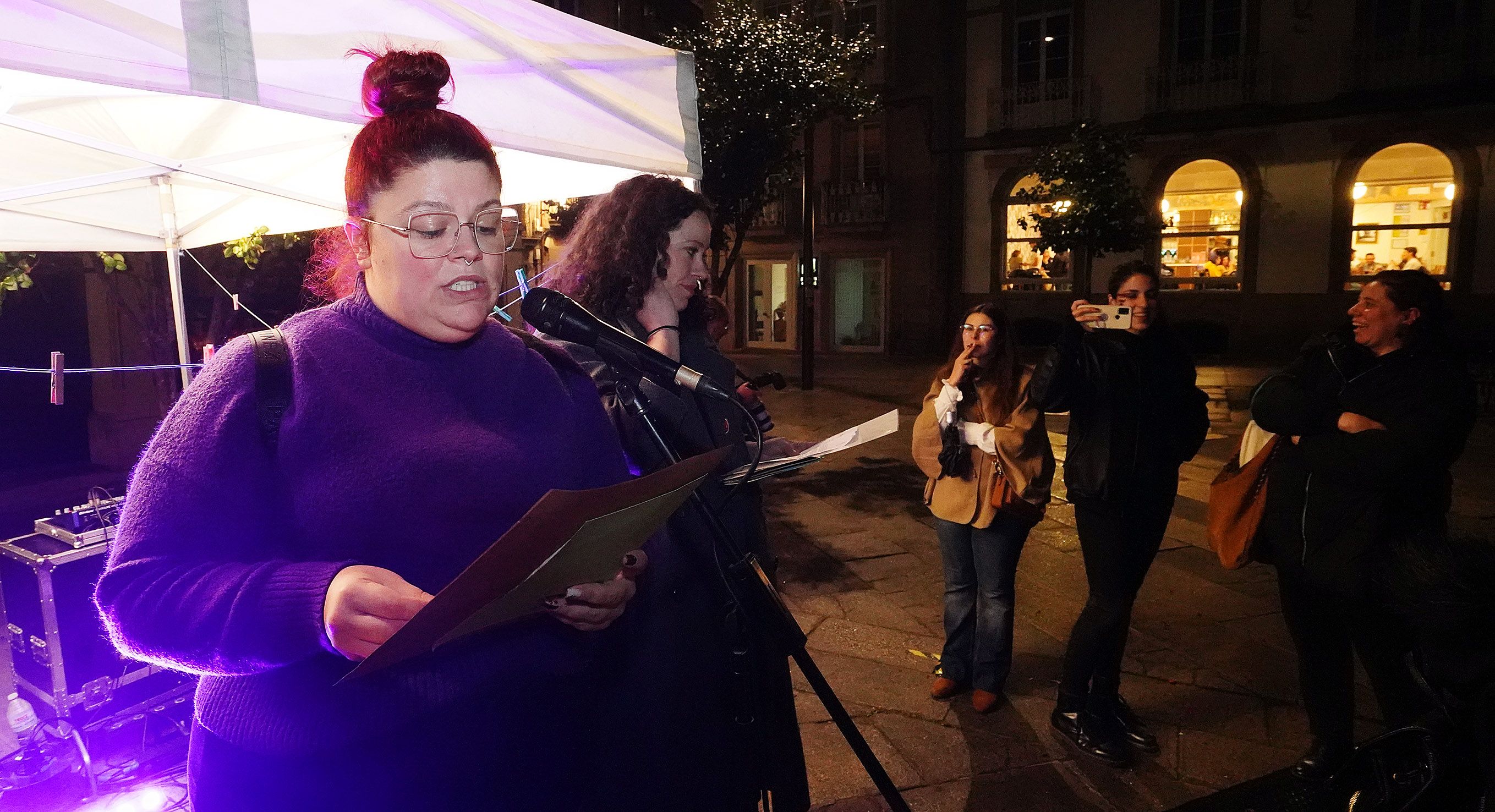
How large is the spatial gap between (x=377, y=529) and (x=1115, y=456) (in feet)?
9.16

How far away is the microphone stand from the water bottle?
10.8 ft

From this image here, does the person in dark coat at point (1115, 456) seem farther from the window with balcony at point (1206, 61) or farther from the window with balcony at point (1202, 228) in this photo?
the window with balcony at point (1206, 61)

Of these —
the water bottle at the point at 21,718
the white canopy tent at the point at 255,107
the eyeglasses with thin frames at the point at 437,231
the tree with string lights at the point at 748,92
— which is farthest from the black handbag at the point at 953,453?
the tree with string lights at the point at 748,92

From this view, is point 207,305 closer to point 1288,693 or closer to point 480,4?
point 480,4

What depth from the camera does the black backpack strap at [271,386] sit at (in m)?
1.25

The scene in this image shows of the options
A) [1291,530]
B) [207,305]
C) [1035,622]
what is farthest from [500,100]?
[207,305]

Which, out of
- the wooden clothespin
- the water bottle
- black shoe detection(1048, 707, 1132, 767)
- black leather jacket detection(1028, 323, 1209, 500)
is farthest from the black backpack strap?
black shoe detection(1048, 707, 1132, 767)

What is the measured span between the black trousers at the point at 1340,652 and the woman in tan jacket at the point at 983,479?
989 mm

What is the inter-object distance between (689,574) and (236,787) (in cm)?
96

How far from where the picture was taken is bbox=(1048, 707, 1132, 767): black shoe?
131 inches

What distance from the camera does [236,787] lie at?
48.8 inches

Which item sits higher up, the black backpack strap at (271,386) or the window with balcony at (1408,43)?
the window with balcony at (1408,43)

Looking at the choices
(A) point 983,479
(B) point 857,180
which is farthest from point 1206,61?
(A) point 983,479

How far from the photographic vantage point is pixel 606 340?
1635 mm
